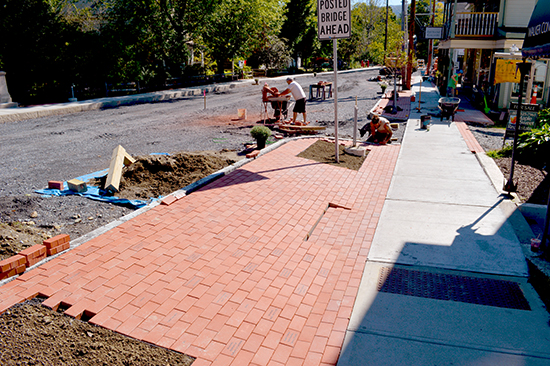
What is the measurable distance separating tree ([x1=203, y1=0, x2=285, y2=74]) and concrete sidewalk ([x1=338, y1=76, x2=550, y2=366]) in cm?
2901

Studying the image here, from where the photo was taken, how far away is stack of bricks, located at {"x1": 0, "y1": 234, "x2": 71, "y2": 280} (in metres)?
4.67

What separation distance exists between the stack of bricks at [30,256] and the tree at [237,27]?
29677 mm

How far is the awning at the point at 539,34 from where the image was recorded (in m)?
7.59

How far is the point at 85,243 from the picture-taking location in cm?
554

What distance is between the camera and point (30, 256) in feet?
16.2

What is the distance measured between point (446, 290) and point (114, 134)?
12074 millimetres

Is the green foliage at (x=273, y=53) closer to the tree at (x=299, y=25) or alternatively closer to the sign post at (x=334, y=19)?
the tree at (x=299, y=25)

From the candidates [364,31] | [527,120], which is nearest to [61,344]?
[527,120]

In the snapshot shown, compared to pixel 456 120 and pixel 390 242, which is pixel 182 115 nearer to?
pixel 456 120

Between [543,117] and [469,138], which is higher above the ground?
[543,117]

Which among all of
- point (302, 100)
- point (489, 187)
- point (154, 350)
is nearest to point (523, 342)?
point (154, 350)

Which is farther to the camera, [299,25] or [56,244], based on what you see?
[299,25]

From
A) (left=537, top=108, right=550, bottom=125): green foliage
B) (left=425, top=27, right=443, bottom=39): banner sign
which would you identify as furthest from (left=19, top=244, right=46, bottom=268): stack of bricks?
(left=425, top=27, right=443, bottom=39): banner sign

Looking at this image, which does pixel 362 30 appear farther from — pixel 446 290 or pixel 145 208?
pixel 446 290
